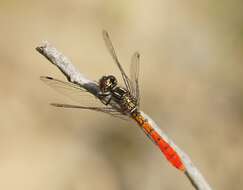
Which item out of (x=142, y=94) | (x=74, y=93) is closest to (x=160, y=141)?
(x=74, y=93)

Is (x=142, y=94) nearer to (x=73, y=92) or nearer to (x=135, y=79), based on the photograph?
(x=135, y=79)

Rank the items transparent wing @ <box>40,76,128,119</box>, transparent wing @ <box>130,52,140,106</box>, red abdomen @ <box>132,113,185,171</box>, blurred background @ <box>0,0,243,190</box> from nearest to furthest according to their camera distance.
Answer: red abdomen @ <box>132,113,185,171</box> < transparent wing @ <box>40,76,128,119</box> < transparent wing @ <box>130,52,140,106</box> < blurred background @ <box>0,0,243,190</box>

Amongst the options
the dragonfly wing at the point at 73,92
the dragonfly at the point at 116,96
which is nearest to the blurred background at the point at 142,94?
the dragonfly at the point at 116,96

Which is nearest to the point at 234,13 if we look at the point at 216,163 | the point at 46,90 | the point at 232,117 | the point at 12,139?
the point at 232,117

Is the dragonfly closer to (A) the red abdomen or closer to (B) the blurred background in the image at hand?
(A) the red abdomen

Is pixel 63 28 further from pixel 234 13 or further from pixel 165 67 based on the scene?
pixel 234 13

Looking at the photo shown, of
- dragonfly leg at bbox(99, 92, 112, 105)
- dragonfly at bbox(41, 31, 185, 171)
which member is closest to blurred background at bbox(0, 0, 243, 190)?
dragonfly at bbox(41, 31, 185, 171)

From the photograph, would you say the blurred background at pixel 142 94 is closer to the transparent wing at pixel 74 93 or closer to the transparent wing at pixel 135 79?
the transparent wing at pixel 135 79

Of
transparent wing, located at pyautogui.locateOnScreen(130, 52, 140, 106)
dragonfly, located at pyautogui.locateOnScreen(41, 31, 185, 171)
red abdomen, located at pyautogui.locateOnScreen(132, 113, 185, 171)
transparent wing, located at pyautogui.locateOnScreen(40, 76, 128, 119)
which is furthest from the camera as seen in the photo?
transparent wing, located at pyautogui.locateOnScreen(130, 52, 140, 106)
